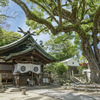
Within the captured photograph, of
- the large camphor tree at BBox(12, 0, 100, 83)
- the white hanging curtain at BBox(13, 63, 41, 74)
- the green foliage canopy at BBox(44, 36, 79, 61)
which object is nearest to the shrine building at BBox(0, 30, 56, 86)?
the white hanging curtain at BBox(13, 63, 41, 74)

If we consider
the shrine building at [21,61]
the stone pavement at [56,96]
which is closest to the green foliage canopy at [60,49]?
the shrine building at [21,61]

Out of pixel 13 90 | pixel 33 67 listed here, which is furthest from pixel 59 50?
pixel 13 90

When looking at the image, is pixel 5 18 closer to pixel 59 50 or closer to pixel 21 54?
pixel 21 54

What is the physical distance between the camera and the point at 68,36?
58.9 feet

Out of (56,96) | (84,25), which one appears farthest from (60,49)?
(56,96)

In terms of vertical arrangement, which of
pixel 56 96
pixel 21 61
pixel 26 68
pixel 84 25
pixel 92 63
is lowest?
pixel 56 96

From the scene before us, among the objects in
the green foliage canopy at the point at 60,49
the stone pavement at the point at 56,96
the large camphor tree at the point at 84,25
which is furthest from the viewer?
the green foliage canopy at the point at 60,49

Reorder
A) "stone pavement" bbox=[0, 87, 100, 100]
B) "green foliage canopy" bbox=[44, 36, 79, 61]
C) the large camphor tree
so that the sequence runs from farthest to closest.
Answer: "green foliage canopy" bbox=[44, 36, 79, 61], the large camphor tree, "stone pavement" bbox=[0, 87, 100, 100]

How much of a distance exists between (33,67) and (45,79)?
10.0 ft

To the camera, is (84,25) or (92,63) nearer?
(92,63)

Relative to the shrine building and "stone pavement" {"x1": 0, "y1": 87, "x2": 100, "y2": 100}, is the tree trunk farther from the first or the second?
the shrine building

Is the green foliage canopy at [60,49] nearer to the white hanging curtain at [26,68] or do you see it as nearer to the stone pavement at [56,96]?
the white hanging curtain at [26,68]

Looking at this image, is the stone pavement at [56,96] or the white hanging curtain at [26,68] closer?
the stone pavement at [56,96]

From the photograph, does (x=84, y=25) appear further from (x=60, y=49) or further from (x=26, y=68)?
(x=60, y=49)
